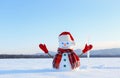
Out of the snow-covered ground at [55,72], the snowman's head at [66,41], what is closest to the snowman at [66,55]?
the snowman's head at [66,41]

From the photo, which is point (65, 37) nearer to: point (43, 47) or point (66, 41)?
point (66, 41)

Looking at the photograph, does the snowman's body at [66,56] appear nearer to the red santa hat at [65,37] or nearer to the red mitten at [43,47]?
the red santa hat at [65,37]

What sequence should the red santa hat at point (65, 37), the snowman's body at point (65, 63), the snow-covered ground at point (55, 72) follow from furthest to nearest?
the red santa hat at point (65, 37), the snowman's body at point (65, 63), the snow-covered ground at point (55, 72)

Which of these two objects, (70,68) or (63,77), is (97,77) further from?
(70,68)

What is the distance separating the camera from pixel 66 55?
1062 centimetres

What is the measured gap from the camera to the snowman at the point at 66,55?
10477mm

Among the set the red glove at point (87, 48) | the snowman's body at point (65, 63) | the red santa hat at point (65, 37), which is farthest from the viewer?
the red glove at point (87, 48)

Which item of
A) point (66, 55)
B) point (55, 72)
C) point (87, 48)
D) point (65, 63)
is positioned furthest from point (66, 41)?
point (55, 72)

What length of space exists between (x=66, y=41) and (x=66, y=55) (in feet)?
1.73

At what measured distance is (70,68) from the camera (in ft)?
34.2

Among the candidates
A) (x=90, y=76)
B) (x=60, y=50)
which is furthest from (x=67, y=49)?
(x=90, y=76)

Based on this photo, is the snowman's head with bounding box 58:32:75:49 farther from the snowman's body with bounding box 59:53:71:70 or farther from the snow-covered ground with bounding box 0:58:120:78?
the snow-covered ground with bounding box 0:58:120:78

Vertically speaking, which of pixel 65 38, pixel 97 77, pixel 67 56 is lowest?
pixel 97 77

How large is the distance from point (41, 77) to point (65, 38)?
9.45ft
